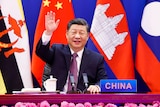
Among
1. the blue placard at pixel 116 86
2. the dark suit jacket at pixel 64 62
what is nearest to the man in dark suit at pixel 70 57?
the dark suit jacket at pixel 64 62

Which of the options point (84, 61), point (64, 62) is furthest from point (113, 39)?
point (64, 62)

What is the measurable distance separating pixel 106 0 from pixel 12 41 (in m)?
0.93

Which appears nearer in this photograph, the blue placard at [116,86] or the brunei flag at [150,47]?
the blue placard at [116,86]

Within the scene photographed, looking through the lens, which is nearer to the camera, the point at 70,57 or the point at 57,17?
the point at 70,57

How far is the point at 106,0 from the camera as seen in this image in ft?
11.3

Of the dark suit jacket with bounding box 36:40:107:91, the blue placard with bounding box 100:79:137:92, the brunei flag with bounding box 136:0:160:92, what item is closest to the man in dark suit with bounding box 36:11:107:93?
the dark suit jacket with bounding box 36:40:107:91

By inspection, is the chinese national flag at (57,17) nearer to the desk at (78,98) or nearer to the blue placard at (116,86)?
the blue placard at (116,86)

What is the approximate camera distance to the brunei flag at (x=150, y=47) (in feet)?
11.1

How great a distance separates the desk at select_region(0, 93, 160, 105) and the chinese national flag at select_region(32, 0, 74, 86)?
157 cm

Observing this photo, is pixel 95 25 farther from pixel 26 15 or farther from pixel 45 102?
pixel 45 102

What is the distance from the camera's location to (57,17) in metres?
3.50

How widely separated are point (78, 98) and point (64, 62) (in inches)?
47.5

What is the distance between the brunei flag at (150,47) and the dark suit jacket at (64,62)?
1.63ft

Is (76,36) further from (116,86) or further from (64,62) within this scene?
(116,86)
